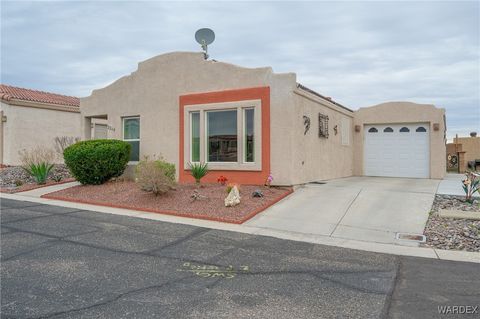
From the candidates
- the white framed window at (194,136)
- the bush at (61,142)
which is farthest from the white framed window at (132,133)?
the bush at (61,142)

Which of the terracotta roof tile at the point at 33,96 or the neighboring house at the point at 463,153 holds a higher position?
the terracotta roof tile at the point at 33,96

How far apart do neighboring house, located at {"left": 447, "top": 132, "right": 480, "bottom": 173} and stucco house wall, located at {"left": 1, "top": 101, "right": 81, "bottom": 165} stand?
80.1ft

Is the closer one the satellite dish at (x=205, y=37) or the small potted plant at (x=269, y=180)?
the small potted plant at (x=269, y=180)

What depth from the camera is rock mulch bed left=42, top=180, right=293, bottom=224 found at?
969 centimetres

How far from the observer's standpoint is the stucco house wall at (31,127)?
21.3m

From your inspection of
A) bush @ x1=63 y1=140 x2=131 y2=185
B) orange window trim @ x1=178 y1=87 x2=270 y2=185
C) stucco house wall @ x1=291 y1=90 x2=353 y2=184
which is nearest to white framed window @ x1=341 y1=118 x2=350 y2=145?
stucco house wall @ x1=291 y1=90 x2=353 y2=184

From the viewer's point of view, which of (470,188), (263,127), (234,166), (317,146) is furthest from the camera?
(317,146)

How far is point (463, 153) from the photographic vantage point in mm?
22906

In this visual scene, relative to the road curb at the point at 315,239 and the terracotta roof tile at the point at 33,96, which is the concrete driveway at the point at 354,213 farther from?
the terracotta roof tile at the point at 33,96

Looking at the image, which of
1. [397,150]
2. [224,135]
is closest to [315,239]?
[224,135]

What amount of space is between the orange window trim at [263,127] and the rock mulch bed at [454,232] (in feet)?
17.2

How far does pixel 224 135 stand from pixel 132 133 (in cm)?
469

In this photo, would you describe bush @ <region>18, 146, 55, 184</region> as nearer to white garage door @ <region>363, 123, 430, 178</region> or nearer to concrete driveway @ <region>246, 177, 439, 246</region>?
concrete driveway @ <region>246, 177, 439, 246</region>

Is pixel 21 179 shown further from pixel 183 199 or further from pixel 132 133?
pixel 183 199
